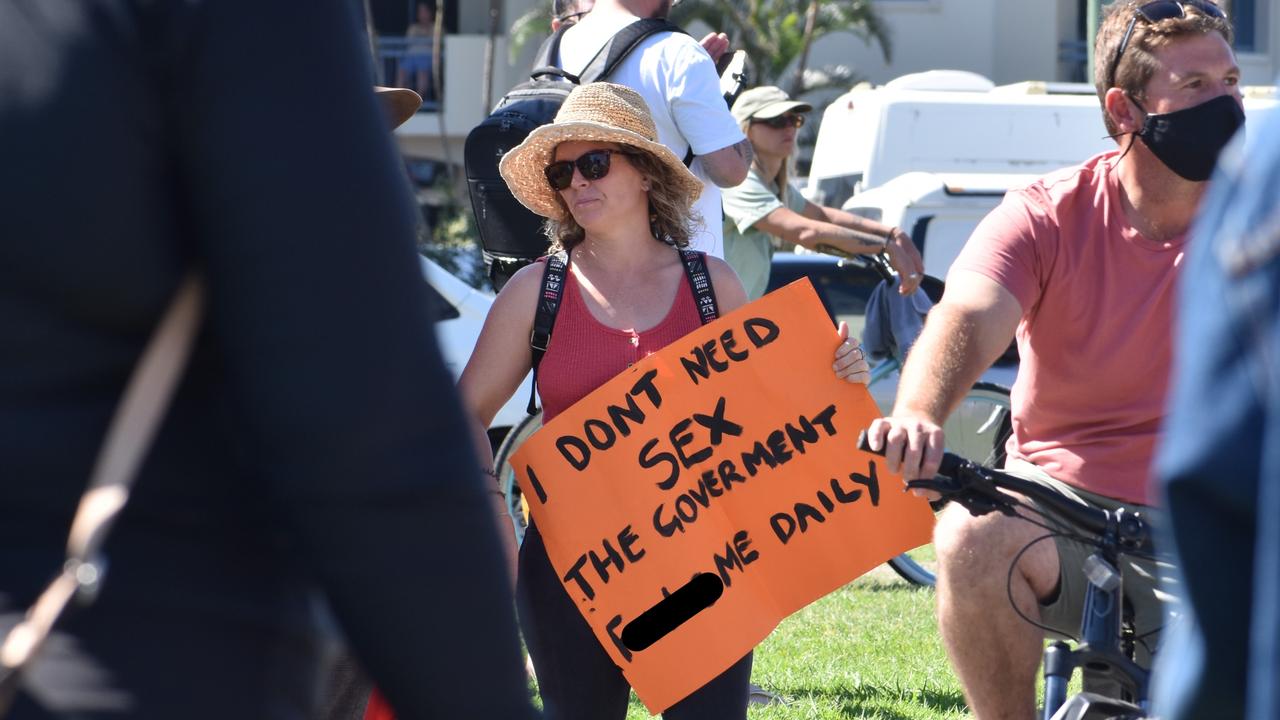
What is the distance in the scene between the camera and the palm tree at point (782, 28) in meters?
26.7

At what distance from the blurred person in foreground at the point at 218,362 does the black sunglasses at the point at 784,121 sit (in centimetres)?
613

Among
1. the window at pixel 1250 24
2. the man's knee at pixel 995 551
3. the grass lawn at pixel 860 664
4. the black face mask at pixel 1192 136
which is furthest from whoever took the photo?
the window at pixel 1250 24

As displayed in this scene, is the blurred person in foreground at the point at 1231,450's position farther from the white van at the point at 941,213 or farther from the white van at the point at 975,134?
the white van at the point at 975,134

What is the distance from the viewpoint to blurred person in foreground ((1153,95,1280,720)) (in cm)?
118

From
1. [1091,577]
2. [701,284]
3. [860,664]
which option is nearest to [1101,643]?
[1091,577]

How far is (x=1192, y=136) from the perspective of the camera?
3.73m

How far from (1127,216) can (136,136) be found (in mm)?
2836

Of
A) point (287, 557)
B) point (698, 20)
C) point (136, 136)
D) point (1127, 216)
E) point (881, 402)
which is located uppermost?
point (136, 136)

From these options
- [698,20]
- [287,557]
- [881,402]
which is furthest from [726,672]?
[698,20]

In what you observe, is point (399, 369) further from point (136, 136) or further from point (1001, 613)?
point (1001, 613)

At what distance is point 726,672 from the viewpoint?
3.69 metres

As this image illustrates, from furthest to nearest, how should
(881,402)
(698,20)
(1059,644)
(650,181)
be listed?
(698,20) → (881,402) → (650,181) → (1059,644)

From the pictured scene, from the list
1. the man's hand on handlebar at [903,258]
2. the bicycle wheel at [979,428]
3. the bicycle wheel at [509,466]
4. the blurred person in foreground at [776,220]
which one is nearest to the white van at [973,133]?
the bicycle wheel at [979,428]

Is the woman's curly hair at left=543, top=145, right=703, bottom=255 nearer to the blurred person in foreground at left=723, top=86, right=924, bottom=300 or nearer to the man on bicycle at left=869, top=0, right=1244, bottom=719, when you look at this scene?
the man on bicycle at left=869, top=0, right=1244, bottom=719
